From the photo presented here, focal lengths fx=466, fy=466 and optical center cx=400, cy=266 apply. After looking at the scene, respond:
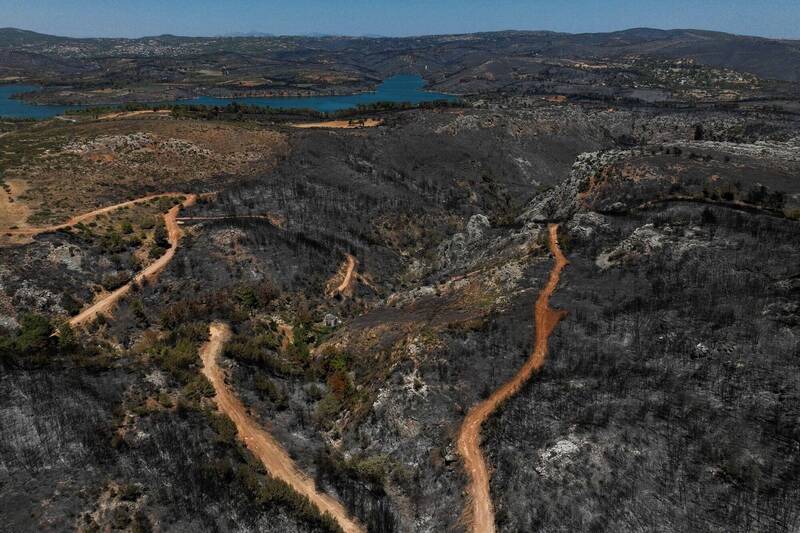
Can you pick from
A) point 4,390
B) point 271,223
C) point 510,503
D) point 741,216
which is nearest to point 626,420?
point 510,503

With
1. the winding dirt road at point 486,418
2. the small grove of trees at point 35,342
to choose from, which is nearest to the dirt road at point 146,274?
the small grove of trees at point 35,342

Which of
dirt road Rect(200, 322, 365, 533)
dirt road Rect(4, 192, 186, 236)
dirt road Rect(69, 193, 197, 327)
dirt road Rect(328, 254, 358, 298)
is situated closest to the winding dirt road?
dirt road Rect(200, 322, 365, 533)

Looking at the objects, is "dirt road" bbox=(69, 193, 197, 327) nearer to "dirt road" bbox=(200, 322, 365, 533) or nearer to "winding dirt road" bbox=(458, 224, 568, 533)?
"dirt road" bbox=(200, 322, 365, 533)

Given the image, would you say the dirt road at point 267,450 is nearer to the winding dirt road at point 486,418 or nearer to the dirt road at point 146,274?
the winding dirt road at point 486,418

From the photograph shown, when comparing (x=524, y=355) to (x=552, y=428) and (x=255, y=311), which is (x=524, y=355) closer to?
(x=552, y=428)

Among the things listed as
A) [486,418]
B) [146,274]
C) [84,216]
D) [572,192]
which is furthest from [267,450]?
[572,192]

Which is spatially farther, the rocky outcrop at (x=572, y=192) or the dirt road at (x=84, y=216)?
the rocky outcrop at (x=572, y=192)

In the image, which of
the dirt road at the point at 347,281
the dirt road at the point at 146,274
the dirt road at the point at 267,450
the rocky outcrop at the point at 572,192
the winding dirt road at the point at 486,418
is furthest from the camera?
the rocky outcrop at the point at 572,192
